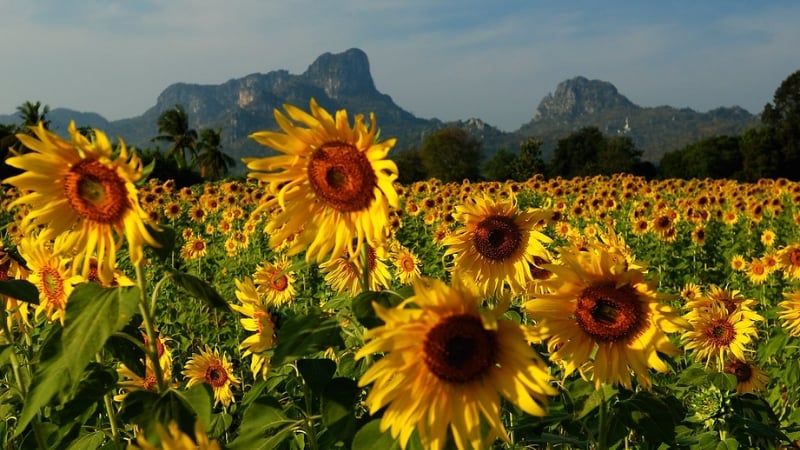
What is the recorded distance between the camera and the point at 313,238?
2.23m

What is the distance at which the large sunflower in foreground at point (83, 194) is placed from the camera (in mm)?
1952

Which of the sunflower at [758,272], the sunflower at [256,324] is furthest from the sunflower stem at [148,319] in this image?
the sunflower at [758,272]

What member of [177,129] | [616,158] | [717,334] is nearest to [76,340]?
[717,334]

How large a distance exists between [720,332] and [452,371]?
2842 millimetres

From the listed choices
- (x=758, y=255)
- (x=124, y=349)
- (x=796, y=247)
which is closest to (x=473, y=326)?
(x=124, y=349)

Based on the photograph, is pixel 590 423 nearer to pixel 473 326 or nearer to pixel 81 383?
pixel 473 326

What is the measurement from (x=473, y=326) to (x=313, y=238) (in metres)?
0.71

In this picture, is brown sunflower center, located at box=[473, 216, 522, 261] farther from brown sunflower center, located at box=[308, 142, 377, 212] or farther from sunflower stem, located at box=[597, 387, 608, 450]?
brown sunflower center, located at box=[308, 142, 377, 212]

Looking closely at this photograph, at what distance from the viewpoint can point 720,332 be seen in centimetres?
396

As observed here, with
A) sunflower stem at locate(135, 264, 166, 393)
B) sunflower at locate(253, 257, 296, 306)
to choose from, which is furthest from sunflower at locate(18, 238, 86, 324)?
sunflower at locate(253, 257, 296, 306)

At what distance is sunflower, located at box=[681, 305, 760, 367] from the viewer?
12.7 feet

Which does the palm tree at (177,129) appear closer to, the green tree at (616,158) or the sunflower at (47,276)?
the green tree at (616,158)

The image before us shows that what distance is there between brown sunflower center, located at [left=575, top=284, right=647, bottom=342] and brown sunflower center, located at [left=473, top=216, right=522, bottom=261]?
1488mm

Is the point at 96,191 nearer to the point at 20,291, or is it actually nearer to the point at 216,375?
the point at 20,291
